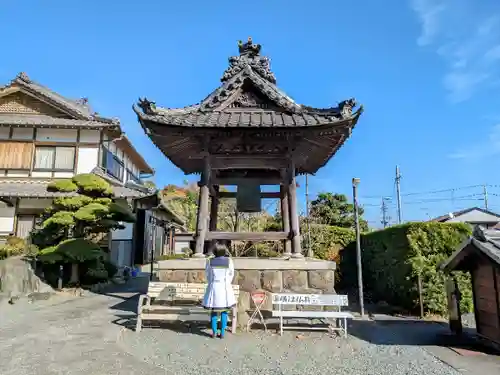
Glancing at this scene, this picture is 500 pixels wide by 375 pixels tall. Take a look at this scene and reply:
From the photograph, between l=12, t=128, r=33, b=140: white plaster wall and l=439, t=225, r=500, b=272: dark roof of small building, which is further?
l=12, t=128, r=33, b=140: white plaster wall

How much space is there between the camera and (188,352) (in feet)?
18.5

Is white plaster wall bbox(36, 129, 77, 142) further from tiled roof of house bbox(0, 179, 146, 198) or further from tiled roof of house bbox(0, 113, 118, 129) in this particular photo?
tiled roof of house bbox(0, 179, 146, 198)

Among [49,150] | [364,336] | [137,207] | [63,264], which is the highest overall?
[49,150]

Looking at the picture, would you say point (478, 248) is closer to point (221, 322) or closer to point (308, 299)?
point (308, 299)

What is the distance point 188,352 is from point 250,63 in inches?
290

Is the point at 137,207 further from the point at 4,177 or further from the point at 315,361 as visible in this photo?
the point at 315,361

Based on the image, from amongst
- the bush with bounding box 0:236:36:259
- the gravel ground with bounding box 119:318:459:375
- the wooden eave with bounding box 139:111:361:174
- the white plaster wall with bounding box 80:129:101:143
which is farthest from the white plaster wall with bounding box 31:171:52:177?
the gravel ground with bounding box 119:318:459:375

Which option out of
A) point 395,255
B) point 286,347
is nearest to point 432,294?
point 395,255

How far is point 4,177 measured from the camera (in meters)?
17.2

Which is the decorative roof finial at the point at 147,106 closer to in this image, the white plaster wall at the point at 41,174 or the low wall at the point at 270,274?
the low wall at the point at 270,274

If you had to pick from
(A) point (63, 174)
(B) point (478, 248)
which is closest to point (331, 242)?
(B) point (478, 248)

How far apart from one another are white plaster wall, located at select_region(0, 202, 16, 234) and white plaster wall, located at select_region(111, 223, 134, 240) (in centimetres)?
455

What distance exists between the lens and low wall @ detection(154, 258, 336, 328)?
25.4ft

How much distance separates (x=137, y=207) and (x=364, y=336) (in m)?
15.4
